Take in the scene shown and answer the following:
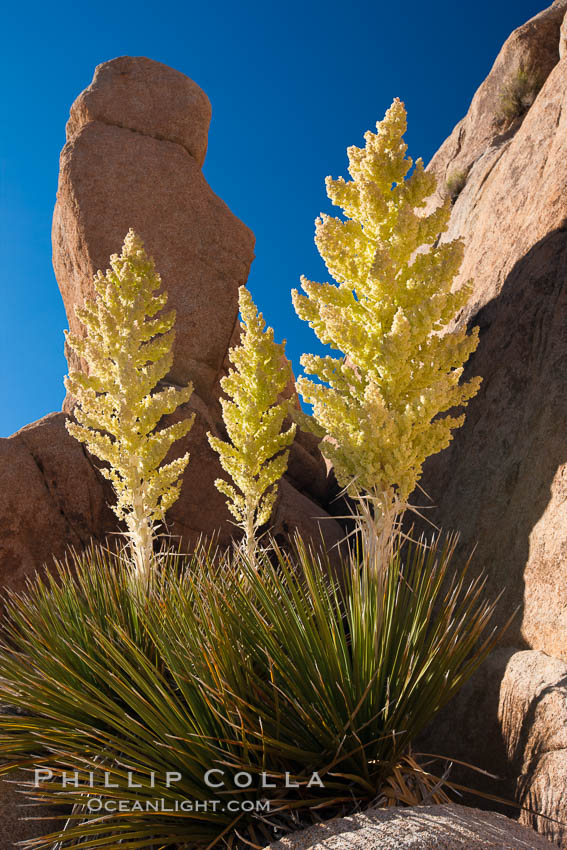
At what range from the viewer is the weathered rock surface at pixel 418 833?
8.85 ft

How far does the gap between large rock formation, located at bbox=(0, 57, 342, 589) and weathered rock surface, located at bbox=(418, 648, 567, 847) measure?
17.2 ft

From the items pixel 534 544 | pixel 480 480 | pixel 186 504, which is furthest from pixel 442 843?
pixel 186 504

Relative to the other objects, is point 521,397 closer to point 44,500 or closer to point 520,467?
point 520,467

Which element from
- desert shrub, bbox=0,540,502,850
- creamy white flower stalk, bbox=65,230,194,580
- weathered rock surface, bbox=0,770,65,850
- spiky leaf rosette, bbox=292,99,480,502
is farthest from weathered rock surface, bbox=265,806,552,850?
creamy white flower stalk, bbox=65,230,194,580

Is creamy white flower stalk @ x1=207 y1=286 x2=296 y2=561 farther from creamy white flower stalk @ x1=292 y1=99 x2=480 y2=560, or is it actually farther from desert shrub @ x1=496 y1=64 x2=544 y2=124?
desert shrub @ x1=496 y1=64 x2=544 y2=124

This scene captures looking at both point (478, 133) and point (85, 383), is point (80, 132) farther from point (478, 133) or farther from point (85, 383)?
point (478, 133)

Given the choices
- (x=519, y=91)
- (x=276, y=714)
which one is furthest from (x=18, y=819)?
(x=519, y=91)

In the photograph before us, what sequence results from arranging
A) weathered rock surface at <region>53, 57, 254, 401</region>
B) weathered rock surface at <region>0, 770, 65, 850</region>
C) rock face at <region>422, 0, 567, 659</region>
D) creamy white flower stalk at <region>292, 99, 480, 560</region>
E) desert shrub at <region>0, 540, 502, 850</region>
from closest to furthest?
1. desert shrub at <region>0, 540, 502, 850</region>
2. weathered rock surface at <region>0, 770, 65, 850</region>
3. rock face at <region>422, 0, 567, 659</region>
4. creamy white flower stalk at <region>292, 99, 480, 560</region>
5. weathered rock surface at <region>53, 57, 254, 401</region>

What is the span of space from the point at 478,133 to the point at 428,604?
1292 centimetres

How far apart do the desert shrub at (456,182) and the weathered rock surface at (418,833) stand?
1265 centimetres

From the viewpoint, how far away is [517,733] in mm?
4793

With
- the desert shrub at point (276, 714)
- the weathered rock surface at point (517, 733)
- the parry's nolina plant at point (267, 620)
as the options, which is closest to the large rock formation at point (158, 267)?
the parry's nolina plant at point (267, 620)

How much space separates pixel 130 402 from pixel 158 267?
15.7 feet

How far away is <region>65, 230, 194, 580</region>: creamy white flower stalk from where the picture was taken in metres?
7.68
